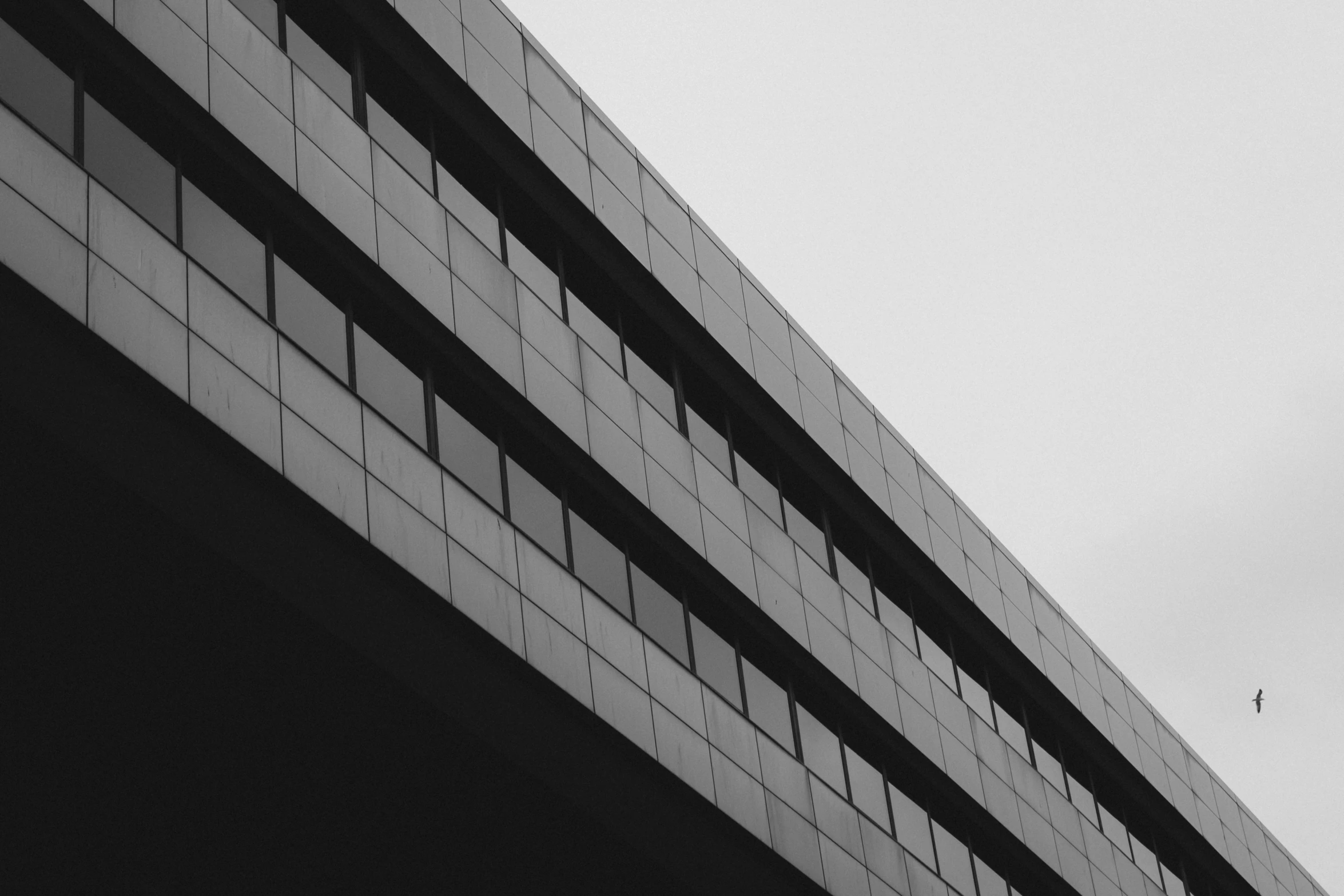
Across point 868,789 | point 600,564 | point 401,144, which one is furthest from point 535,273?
point 868,789

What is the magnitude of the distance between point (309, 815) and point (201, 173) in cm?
705

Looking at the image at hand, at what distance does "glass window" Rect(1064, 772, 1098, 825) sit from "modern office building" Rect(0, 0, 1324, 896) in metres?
3.06

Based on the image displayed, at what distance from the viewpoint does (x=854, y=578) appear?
29.4 meters

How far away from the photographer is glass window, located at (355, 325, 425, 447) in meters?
20.5

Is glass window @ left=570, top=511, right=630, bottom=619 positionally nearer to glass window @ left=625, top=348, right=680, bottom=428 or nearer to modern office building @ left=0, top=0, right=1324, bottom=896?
modern office building @ left=0, top=0, right=1324, bottom=896

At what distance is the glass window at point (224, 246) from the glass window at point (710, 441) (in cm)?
863

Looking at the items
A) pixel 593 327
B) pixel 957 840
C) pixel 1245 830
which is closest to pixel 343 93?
pixel 593 327

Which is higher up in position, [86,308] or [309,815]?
[86,308]

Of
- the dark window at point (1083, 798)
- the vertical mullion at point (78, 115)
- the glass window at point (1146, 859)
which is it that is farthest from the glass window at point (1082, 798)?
the vertical mullion at point (78, 115)

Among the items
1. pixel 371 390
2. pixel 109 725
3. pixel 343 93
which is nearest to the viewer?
pixel 109 725

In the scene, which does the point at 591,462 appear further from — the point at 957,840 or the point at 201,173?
the point at 957,840

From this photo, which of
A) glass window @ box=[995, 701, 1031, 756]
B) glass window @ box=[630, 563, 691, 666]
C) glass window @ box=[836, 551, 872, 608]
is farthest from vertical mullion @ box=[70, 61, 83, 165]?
glass window @ box=[995, 701, 1031, 756]

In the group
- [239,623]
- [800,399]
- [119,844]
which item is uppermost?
[800,399]

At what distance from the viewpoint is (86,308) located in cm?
1605
